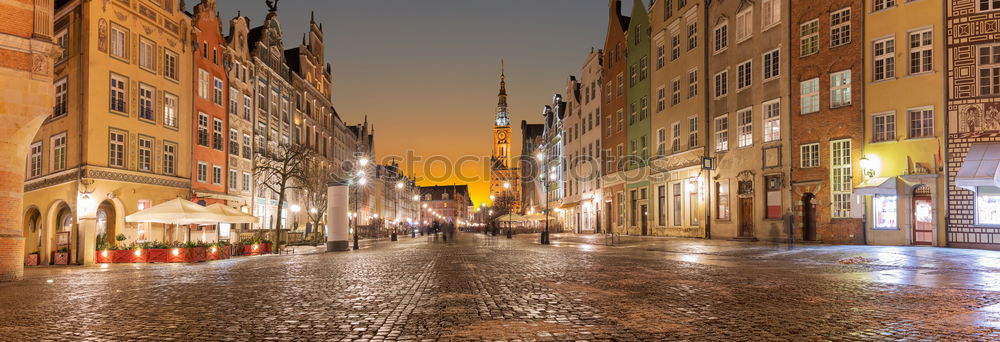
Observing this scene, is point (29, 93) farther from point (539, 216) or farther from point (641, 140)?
point (539, 216)

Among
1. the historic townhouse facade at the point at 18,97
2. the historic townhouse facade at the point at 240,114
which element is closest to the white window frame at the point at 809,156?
the historic townhouse facade at the point at 18,97

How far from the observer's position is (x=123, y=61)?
101 ft

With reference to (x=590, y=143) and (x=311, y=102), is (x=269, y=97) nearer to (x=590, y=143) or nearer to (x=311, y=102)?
(x=311, y=102)

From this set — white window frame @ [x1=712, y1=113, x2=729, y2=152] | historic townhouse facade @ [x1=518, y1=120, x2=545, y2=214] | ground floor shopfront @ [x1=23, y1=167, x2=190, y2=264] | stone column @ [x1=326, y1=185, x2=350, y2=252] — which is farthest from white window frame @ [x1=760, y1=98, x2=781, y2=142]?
historic townhouse facade @ [x1=518, y1=120, x2=545, y2=214]

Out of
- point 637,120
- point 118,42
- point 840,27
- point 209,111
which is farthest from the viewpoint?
point 637,120

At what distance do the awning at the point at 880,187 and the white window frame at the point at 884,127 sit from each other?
1682mm

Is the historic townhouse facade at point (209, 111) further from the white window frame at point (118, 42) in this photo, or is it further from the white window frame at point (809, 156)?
the white window frame at point (809, 156)

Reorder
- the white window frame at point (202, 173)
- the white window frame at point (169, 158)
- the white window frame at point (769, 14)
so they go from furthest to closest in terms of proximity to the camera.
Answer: the white window frame at point (202, 173) < the white window frame at point (169, 158) < the white window frame at point (769, 14)

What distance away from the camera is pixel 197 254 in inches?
1040

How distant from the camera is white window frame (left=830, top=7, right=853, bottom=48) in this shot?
3069 centimetres

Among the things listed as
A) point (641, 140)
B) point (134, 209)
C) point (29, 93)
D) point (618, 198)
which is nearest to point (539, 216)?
point (618, 198)

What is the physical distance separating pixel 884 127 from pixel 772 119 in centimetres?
601

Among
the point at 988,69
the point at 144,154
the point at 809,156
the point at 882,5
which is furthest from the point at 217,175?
the point at 988,69

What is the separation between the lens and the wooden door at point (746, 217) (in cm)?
3654
